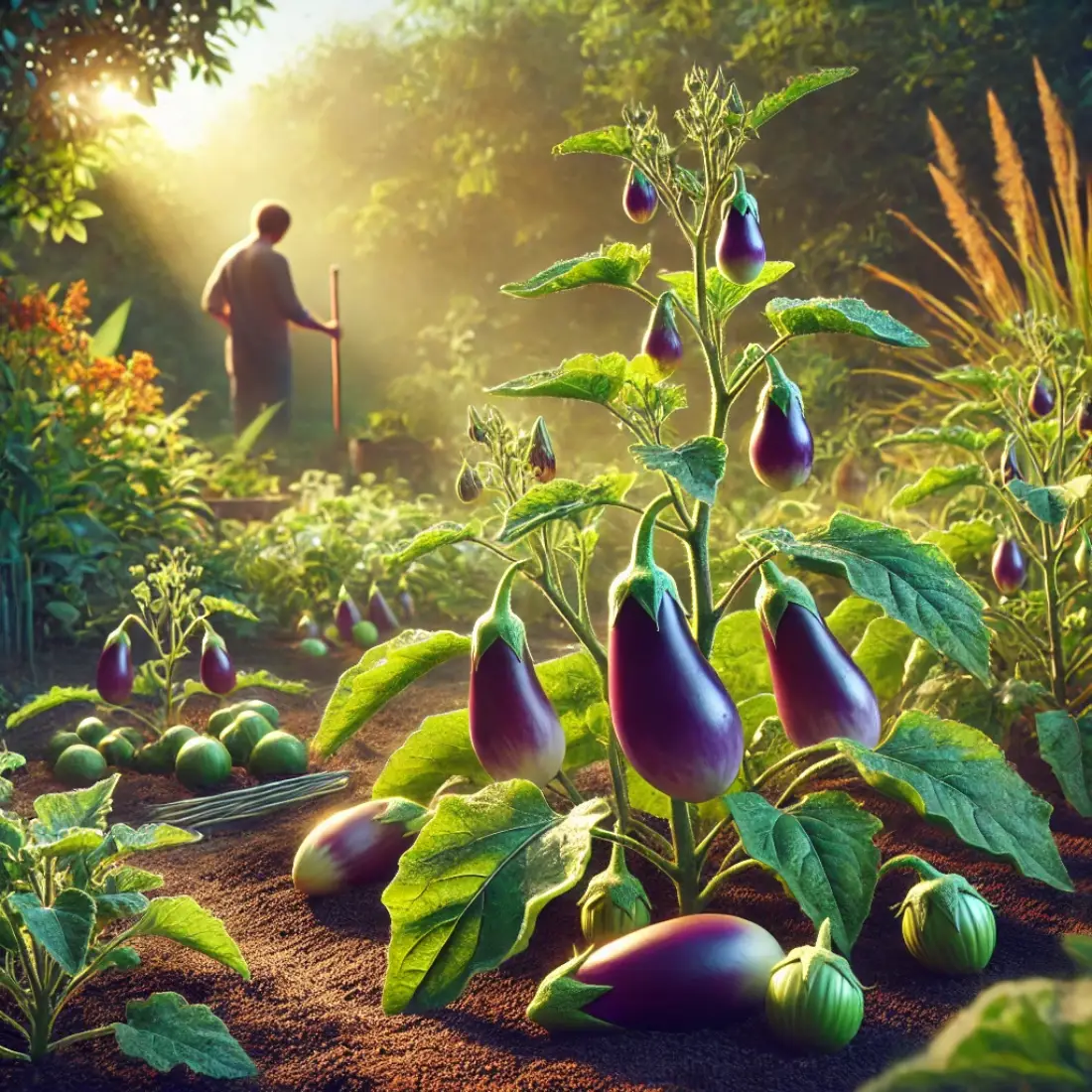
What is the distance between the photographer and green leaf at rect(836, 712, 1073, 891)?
1.31 meters

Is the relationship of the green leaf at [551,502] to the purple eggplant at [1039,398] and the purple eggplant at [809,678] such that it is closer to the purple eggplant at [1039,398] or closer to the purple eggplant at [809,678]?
the purple eggplant at [809,678]

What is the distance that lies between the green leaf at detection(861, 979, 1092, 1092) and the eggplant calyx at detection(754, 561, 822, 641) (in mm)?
1054

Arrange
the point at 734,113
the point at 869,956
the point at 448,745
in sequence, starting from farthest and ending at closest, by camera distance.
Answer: the point at 448,745, the point at 869,956, the point at 734,113

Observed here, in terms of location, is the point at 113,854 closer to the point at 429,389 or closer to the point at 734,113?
the point at 734,113

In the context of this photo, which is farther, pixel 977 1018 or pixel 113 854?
pixel 113 854

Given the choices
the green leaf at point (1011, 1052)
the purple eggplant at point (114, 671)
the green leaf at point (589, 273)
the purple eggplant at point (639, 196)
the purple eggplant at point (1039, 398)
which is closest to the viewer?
the green leaf at point (1011, 1052)

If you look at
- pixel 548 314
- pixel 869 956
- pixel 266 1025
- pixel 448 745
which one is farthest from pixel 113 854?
pixel 548 314

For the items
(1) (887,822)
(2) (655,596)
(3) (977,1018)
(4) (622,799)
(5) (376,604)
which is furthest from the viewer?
(5) (376,604)

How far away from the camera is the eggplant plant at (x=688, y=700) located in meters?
1.22

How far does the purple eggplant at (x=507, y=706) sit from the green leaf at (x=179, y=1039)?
41cm

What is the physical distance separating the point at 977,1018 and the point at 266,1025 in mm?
1321

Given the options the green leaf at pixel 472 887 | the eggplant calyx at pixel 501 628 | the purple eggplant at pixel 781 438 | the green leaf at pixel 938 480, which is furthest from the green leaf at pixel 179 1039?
the green leaf at pixel 938 480

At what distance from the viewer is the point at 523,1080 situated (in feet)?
4.07

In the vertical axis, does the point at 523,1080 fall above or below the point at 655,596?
below
